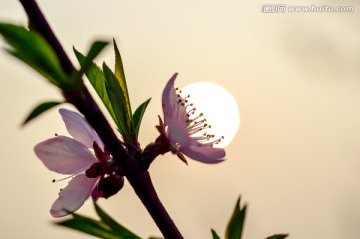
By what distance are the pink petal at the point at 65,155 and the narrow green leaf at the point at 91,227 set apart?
0.15 m

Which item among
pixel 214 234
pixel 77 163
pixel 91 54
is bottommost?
pixel 214 234

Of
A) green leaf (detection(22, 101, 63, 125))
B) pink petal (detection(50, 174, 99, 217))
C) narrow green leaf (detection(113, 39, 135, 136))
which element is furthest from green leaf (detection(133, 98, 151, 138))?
green leaf (detection(22, 101, 63, 125))

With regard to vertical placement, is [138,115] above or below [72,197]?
above

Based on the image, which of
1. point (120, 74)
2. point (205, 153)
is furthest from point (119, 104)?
point (205, 153)

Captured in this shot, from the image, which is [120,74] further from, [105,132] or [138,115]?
[105,132]

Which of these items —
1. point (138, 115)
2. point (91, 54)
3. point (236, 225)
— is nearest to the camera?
point (91, 54)

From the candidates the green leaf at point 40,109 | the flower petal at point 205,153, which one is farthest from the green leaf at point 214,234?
the green leaf at point 40,109

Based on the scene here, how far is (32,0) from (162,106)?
315mm

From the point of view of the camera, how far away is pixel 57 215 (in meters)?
0.88

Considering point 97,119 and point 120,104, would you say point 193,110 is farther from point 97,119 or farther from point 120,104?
point 97,119

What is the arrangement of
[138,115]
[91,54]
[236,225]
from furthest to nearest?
[138,115] < [236,225] < [91,54]

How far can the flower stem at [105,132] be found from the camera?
558 millimetres

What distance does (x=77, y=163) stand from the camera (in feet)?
2.99

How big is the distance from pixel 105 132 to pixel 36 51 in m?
0.13
